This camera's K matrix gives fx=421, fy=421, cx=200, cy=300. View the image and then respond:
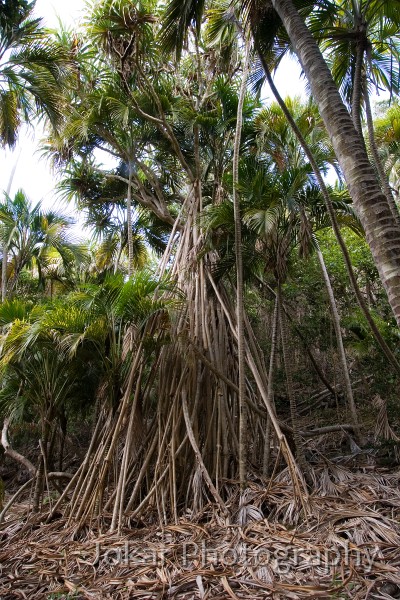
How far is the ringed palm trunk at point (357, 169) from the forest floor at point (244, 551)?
5.68 ft

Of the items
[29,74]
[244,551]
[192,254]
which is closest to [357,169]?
[244,551]

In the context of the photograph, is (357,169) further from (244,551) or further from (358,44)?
(244,551)

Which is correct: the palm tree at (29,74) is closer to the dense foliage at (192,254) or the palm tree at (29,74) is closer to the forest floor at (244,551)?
the dense foliage at (192,254)

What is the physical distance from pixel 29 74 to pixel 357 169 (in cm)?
464

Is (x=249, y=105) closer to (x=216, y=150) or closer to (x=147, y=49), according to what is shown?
(x=216, y=150)

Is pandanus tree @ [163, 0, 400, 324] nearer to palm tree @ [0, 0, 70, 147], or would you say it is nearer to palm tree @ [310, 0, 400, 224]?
palm tree @ [310, 0, 400, 224]

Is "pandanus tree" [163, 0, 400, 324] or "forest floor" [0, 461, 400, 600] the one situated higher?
"pandanus tree" [163, 0, 400, 324]

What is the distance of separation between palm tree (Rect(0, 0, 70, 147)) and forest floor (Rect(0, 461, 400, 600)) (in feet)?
17.2

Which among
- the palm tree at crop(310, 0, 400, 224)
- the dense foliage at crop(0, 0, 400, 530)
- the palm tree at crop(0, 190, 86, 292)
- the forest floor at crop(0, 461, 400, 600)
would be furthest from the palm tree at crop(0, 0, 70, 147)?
the forest floor at crop(0, 461, 400, 600)

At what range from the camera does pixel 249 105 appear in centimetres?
619

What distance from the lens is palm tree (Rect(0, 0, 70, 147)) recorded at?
511 cm

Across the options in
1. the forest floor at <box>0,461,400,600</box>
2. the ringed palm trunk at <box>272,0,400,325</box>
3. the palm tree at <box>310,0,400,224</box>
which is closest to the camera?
the ringed palm trunk at <box>272,0,400,325</box>

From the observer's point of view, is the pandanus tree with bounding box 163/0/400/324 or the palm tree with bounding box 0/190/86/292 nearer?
the pandanus tree with bounding box 163/0/400/324

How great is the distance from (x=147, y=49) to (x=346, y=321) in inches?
211
